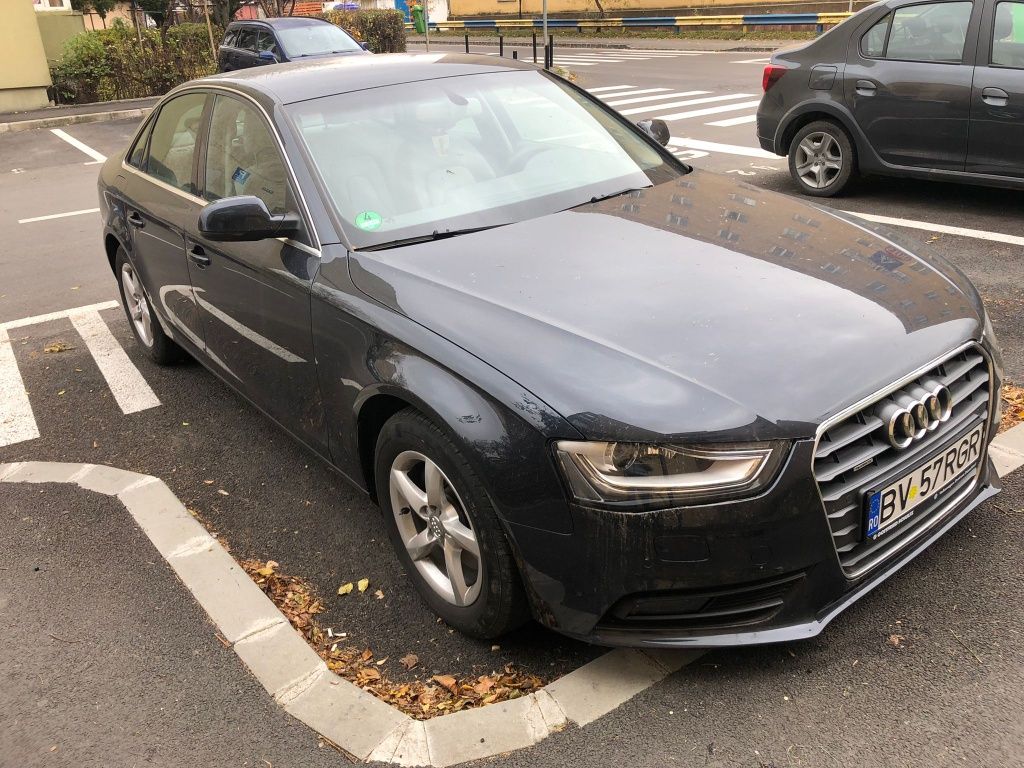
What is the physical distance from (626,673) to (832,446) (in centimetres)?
92

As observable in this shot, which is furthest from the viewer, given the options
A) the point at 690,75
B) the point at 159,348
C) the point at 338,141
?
the point at 690,75

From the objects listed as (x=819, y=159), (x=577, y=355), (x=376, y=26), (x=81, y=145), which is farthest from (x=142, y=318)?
(x=376, y=26)

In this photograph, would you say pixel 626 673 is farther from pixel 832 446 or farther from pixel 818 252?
pixel 818 252

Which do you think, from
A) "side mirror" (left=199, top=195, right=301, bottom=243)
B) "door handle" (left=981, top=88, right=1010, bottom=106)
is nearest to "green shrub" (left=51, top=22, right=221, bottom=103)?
"door handle" (left=981, top=88, right=1010, bottom=106)

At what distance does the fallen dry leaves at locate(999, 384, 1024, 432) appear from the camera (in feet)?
12.7

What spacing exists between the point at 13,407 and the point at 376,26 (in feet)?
72.6

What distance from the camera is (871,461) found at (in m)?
2.38

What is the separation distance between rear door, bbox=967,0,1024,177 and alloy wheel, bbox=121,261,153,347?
610cm

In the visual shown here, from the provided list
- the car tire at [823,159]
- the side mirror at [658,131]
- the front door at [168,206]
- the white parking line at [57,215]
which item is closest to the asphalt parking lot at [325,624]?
the front door at [168,206]

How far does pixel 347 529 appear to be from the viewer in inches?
143

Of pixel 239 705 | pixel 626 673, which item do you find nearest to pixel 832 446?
pixel 626 673

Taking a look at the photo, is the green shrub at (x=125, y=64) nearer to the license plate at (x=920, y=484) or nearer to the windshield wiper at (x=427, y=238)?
the windshield wiper at (x=427, y=238)

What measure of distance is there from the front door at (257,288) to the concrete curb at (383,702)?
2.18ft

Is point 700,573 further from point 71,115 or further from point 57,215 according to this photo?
point 71,115
